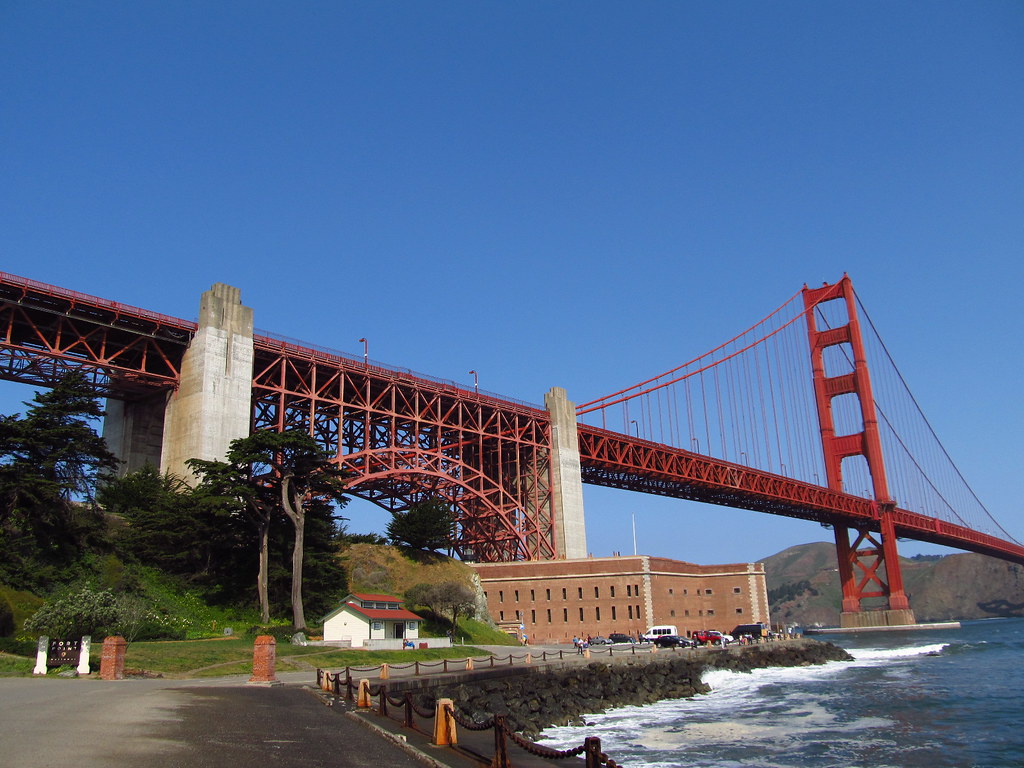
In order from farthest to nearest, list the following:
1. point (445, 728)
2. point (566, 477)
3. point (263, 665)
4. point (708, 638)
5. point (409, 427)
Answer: point (566, 477)
point (409, 427)
point (708, 638)
point (263, 665)
point (445, 728)

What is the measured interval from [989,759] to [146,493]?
40.7 metres

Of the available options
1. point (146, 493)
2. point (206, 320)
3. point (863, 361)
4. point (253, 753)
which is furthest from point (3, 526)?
point (863, 361)

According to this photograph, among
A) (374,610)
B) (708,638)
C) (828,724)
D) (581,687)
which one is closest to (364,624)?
(374,610)

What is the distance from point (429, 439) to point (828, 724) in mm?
46732

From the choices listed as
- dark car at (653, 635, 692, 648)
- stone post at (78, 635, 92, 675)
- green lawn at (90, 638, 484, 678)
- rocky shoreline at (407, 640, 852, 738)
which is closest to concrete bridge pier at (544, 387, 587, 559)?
dark car at (653, 635, 692, 648)

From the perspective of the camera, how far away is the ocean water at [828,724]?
2317 centimetres

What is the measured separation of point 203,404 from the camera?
168ft

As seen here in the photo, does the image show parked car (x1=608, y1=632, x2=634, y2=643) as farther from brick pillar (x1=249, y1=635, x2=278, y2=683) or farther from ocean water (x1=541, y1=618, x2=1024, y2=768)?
brick pillar (x1=249, y1=635, x2=278, y2=683)

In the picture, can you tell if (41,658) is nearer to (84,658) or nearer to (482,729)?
(84,658)

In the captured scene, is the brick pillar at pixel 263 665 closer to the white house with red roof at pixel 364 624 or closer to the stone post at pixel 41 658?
the stone post at pixel 41 658

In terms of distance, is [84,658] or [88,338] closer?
[84,658]

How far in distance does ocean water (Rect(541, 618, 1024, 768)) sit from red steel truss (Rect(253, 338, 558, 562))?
28529 millimetres

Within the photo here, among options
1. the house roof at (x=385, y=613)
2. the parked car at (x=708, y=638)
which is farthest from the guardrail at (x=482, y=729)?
the parked car at (x=708, y=638)

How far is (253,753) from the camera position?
44.9 ft
